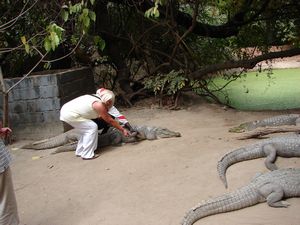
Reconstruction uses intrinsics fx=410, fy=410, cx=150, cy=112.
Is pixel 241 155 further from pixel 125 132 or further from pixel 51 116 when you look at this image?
pixel 51 116

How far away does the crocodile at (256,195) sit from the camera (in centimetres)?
366

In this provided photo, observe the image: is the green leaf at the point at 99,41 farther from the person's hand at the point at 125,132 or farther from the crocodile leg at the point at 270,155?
the crocodile leg at the point at 270,155

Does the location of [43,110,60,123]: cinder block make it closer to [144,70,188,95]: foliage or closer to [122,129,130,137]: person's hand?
[122,129,130,137]: person's hand

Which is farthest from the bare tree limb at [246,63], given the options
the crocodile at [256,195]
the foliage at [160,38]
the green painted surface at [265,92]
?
the crocodile at [256,195]

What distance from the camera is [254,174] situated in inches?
175

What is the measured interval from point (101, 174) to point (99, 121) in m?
1.35

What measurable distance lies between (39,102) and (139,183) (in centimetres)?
328

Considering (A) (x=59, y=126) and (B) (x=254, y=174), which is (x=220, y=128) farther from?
(A) (x=59, y=126)

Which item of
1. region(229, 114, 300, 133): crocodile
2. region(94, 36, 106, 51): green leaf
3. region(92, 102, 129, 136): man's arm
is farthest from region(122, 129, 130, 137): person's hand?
region(229, 114, 300, 133): crocodile

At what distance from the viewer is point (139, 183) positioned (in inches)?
184

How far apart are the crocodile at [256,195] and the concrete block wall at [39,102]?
4143mm

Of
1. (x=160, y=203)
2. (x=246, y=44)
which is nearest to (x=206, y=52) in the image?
(x=246, y=44)

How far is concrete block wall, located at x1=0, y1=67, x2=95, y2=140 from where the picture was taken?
Answer: 23.4 ft

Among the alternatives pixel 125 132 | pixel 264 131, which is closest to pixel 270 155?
pixel 264 131
